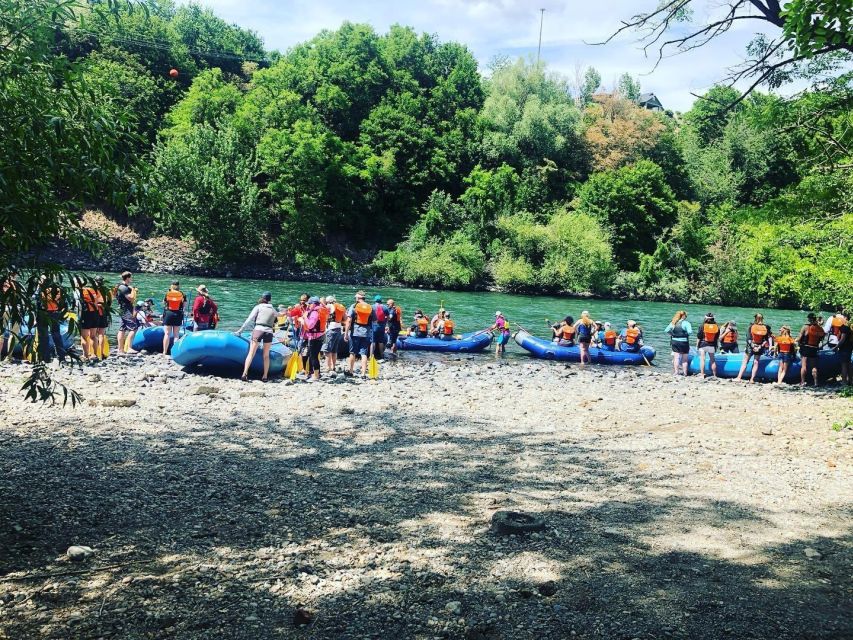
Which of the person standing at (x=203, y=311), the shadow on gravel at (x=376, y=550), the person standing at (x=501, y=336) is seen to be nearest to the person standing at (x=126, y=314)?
the person standing at (x=203, y=311)

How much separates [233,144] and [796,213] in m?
39.7

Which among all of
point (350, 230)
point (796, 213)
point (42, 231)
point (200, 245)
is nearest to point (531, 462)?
point (42, 231)

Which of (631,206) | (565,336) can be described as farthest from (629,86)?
(565,336)

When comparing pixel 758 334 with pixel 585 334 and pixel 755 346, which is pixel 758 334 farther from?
pixel 585 334

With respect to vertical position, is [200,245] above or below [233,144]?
below

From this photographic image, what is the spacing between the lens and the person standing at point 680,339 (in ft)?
56.0

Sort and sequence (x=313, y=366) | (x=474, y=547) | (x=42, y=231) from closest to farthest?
(x=42, y=231), (x=474, y=547), (x=313, y=366)

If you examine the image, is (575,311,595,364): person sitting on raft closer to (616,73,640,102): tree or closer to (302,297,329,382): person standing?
(302,297,329,382): person standing

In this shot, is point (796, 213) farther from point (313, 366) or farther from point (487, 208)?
point (487, 208)

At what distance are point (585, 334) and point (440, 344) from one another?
167 inches

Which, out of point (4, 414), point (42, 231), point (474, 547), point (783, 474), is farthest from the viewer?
point (4, 414)

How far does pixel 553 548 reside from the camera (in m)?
5.22

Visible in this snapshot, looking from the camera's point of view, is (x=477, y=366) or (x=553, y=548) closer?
(x=553, y=548)

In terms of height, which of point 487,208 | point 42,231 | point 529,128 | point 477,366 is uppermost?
point 529,128
